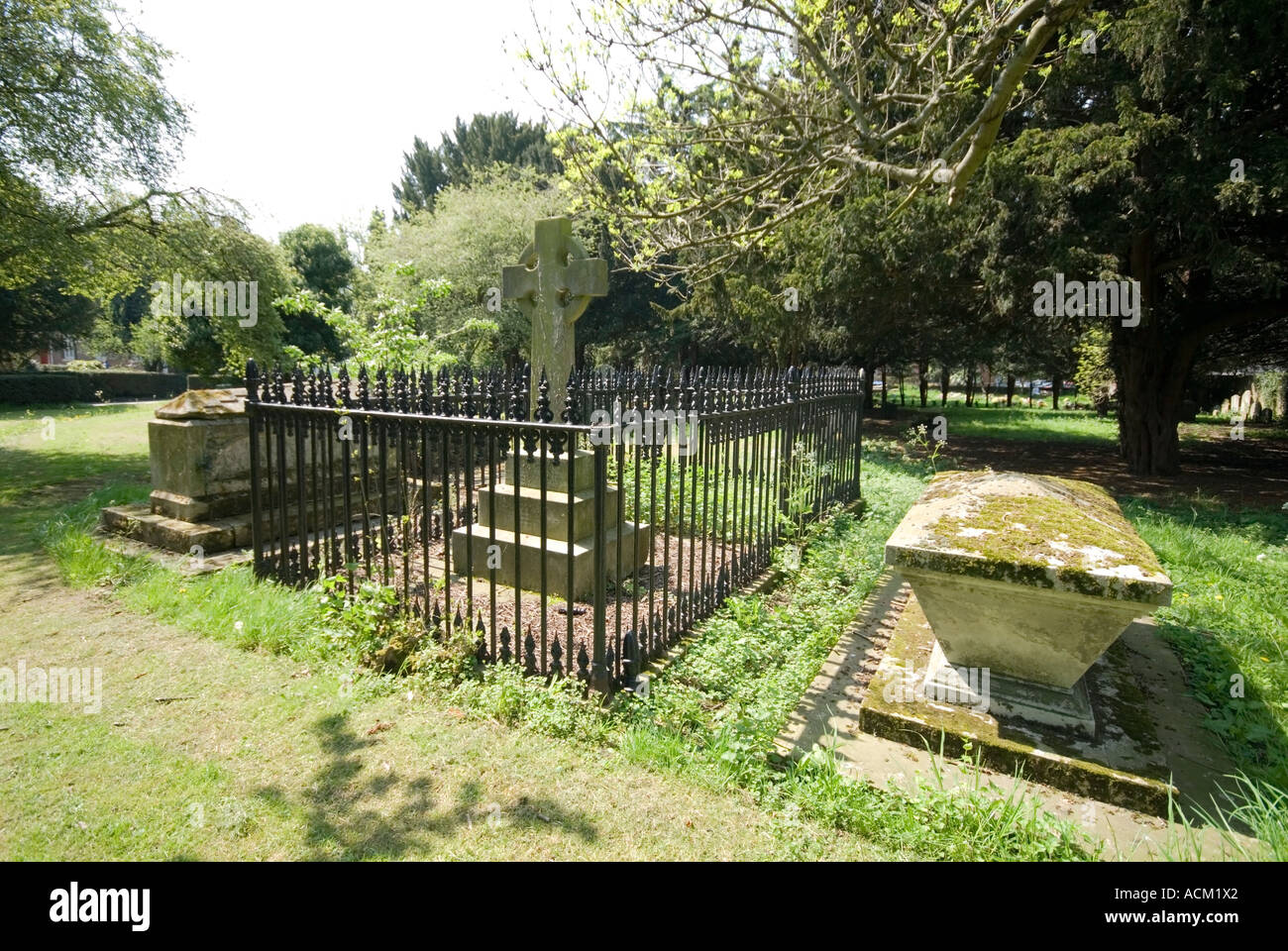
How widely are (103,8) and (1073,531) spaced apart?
15.7 m

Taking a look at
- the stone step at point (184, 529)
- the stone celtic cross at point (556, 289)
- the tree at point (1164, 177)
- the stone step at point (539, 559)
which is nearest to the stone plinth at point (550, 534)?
the stone step at point (539, 559)

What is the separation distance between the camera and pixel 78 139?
34.0 ft

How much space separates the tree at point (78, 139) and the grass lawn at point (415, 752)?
332 inches

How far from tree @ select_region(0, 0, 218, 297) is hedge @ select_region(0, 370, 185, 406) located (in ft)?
53.2

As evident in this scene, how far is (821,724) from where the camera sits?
343 cm

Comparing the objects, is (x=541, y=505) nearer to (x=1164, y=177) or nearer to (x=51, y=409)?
(x=1164, y=177)

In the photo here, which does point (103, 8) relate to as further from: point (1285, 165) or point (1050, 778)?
point (1285, 165)

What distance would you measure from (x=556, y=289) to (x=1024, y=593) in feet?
15.0

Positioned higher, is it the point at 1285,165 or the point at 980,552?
the point at 1285,165

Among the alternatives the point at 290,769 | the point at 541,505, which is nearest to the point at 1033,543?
the point at 541,505

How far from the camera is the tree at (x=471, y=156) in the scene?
34.4m

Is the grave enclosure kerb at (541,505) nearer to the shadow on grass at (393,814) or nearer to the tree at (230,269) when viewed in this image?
the shadow on grass at (393,814)

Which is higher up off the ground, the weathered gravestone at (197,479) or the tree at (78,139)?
the tree at (78,139)

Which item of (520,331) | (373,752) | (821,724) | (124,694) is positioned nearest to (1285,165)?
(821,724)
